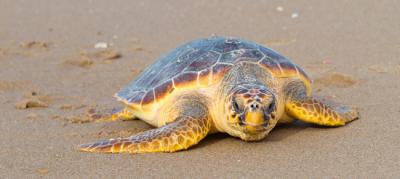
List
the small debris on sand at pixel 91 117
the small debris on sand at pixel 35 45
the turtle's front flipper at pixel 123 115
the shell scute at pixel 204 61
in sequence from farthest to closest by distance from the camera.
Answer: the small debris on sand at pixel 35 45 → the turtle's front flipper at pixel 123 115 → the small debris on sand at pixel 91 117 → the shell scute at pixel 204 61

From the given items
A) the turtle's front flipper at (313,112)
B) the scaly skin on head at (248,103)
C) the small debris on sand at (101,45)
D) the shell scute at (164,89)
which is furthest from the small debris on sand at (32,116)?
the small debris on sand at (101,45)

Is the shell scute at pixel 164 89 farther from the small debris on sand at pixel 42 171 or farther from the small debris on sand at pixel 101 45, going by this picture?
the small debris on sand at pixel 101 45

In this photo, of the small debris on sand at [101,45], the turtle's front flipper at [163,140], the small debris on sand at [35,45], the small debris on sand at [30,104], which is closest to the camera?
the turtle's front flipper at [163,140]

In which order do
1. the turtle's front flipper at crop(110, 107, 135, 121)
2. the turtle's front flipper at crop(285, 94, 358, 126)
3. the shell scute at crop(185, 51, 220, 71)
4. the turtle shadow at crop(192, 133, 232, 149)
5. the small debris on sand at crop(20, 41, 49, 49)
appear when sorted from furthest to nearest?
the small debris on sand at crop(20, 41, 49, 49) → the turtle's front flipper at crop(110, 107, 135, 121) → the shell scute at crop(185, 51, 220, 71) → the turtle's front flipper at crop(285, 94, 358, 126) → the turtle shadow at crop(192, 133, 232, 149)

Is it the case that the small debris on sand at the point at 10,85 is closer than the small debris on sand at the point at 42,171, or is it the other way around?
the small debris on sand at the point at 42,171

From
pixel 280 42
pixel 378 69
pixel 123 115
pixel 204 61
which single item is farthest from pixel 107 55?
pixel 204 61

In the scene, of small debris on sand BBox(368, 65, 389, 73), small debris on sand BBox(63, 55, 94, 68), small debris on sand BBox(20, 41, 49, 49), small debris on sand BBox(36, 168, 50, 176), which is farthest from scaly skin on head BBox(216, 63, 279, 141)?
small debris on sand BBox(20, 41, 49, 49)

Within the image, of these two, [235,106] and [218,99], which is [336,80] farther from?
[235,106]

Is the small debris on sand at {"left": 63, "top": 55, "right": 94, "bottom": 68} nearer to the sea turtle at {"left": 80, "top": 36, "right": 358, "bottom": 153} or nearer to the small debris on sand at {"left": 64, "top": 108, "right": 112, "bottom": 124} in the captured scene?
the small debris on sand at {"left": 64, "top": 108, "right": 112, "bottom": 124}
